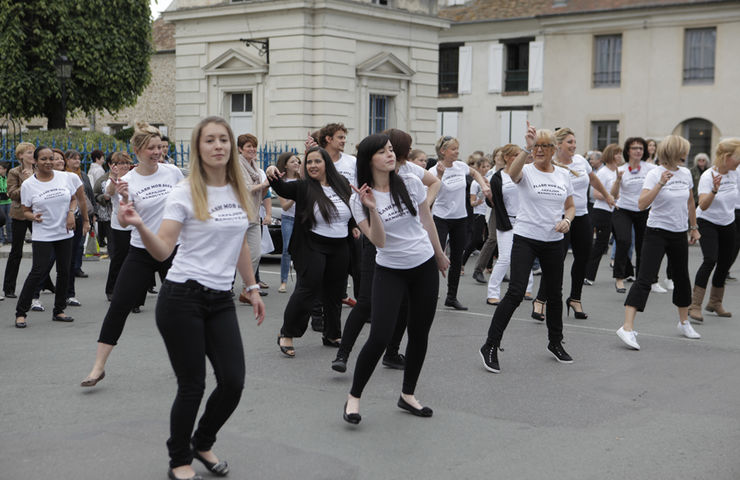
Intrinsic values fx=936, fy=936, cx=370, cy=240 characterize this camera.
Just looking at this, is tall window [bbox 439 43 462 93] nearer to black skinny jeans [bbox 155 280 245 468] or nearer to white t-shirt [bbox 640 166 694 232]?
white t-shirt [bbox 640 166 694 232]

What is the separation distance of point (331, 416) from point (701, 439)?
222 centimetres

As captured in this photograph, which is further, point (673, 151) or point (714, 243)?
point (714, 243)

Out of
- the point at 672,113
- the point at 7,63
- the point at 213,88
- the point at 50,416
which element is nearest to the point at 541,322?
the point at 50,416

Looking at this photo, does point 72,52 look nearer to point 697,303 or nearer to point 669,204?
point 697,303

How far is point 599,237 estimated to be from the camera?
1281 centimetres

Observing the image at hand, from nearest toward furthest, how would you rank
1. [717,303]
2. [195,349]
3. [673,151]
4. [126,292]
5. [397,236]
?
1. [195,349]
2. [397,236]
3. [126,292]
4. [673,151]
5. [717,303]

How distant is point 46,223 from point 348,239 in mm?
3164

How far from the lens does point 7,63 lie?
98.0 feet

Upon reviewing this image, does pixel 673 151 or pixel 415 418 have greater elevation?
pixel 673 151

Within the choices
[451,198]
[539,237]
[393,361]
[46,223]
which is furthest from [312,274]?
[451,198]

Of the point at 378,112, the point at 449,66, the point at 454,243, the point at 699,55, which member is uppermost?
the point at 449,66

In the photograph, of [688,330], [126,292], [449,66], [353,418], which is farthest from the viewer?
[449,66]

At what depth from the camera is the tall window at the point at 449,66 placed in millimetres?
39969

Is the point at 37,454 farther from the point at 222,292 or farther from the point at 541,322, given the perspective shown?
the point at 541,322
